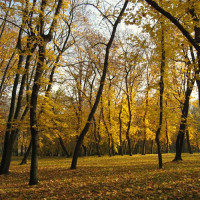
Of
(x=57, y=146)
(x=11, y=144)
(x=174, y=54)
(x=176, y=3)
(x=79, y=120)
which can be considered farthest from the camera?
(x=57, y=146)

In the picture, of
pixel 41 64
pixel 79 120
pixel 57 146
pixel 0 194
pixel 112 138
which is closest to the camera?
pixel 0 194

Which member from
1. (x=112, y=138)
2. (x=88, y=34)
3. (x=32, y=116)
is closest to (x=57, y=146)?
(x=112, y=138)

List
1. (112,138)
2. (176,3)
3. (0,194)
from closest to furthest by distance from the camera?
(176,3)
(0,194)
(112,138)

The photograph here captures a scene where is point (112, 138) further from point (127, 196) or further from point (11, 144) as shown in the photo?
point (127, 196)

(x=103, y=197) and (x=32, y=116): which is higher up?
(x=32, y=116)

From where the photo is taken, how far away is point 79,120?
24.1 meters

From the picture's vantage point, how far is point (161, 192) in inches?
211

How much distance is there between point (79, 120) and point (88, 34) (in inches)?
415

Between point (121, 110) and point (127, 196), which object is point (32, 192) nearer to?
point (127, 196)

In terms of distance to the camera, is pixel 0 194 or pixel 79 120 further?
pixel 79 120

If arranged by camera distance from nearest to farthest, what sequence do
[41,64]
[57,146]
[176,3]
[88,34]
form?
[176,3] → [41,64] → [88,34] → [57,146]

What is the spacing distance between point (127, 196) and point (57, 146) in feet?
114

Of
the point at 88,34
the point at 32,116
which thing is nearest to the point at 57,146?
the point at 88,34

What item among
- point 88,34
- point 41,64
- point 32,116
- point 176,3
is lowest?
point 32,116
